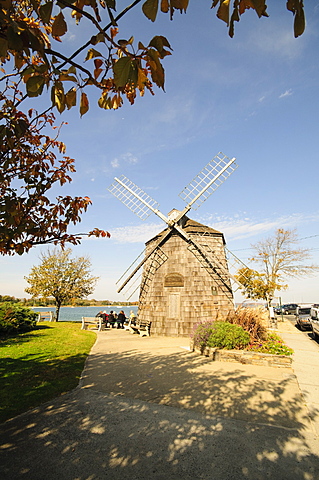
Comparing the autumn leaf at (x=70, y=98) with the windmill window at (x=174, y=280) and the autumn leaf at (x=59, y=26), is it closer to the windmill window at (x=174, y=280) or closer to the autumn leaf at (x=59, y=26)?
the autumn leaf at (x=59, y=26)

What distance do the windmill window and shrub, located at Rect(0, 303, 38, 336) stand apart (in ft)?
30.7

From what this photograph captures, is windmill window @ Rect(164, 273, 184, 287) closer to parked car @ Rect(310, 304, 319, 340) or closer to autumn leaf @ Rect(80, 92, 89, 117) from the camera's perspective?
parked car @ Rect(310, 304, 319, 340)

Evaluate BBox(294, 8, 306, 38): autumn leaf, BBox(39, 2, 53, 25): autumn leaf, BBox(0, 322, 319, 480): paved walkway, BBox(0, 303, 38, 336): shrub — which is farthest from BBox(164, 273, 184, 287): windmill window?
BBox(39, 2, 53, 25): autumn leaf

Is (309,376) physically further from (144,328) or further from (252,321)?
(144,328)

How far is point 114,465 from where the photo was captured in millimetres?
3459

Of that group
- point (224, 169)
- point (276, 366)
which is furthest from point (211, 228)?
point (276, 366)

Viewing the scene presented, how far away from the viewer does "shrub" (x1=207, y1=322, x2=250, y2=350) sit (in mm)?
9586

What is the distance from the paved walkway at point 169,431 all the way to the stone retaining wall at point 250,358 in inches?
42.4

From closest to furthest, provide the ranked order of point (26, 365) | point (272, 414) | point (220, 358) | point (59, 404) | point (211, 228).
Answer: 1. point (272, 414)
2. point (59, 404)
3. point (26, 365)
4. point (220, 358)
5. point (211, 228)

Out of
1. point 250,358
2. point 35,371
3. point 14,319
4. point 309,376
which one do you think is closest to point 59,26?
point 35,371

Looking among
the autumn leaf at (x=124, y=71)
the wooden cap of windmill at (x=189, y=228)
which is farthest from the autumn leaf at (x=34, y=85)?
the wooden cap of windmill at (x=189, y=228)

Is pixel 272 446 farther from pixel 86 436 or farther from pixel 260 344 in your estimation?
pixel 260 344

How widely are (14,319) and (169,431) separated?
46.3 feet

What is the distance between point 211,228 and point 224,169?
4.96 meters
